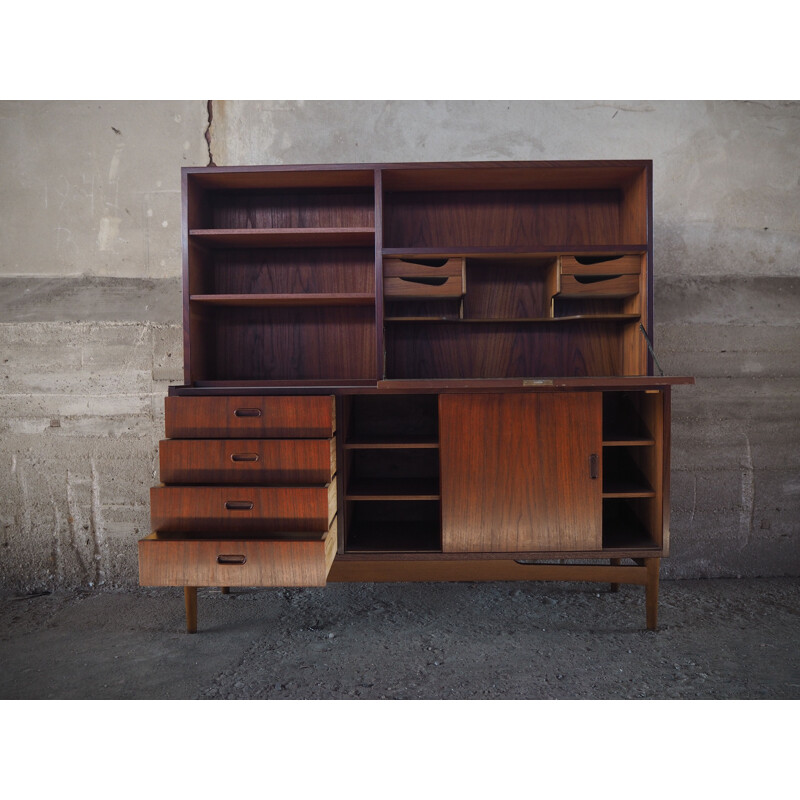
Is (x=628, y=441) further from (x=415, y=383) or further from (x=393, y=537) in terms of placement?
(x=393, y=537)

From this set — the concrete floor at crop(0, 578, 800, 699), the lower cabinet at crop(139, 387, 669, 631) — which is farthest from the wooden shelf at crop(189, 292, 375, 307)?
the concrete floor at crop(0, 578, 800, 699)

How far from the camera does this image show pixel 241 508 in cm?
211

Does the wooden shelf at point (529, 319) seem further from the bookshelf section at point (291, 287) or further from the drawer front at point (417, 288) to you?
A: the bookshelf section at point (291, 287)

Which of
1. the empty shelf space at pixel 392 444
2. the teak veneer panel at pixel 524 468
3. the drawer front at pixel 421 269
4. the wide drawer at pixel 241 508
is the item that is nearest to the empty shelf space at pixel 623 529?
the teak veneer panel at pixel 524 468

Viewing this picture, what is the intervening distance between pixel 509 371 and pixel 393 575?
1.16m

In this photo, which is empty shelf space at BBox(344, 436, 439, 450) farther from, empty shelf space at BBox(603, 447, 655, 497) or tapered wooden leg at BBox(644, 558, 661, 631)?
tapered wooden leg at BBox(644, 558, 661, 631)

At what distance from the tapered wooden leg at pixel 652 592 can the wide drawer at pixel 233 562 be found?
1435mm

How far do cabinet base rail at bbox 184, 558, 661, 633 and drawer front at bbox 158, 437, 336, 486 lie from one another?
538 millimetres

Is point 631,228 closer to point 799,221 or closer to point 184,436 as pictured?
point 799,221

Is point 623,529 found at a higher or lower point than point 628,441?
lower

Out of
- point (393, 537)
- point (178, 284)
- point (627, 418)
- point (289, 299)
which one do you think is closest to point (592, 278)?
point (627, 418)

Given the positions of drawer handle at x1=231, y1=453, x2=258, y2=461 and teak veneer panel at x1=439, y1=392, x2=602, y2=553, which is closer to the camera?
drawer handle at x1=231, y1=453, x2=258, y2=461

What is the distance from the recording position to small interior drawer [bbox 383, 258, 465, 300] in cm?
249

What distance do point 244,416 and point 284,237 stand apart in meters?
0.92
